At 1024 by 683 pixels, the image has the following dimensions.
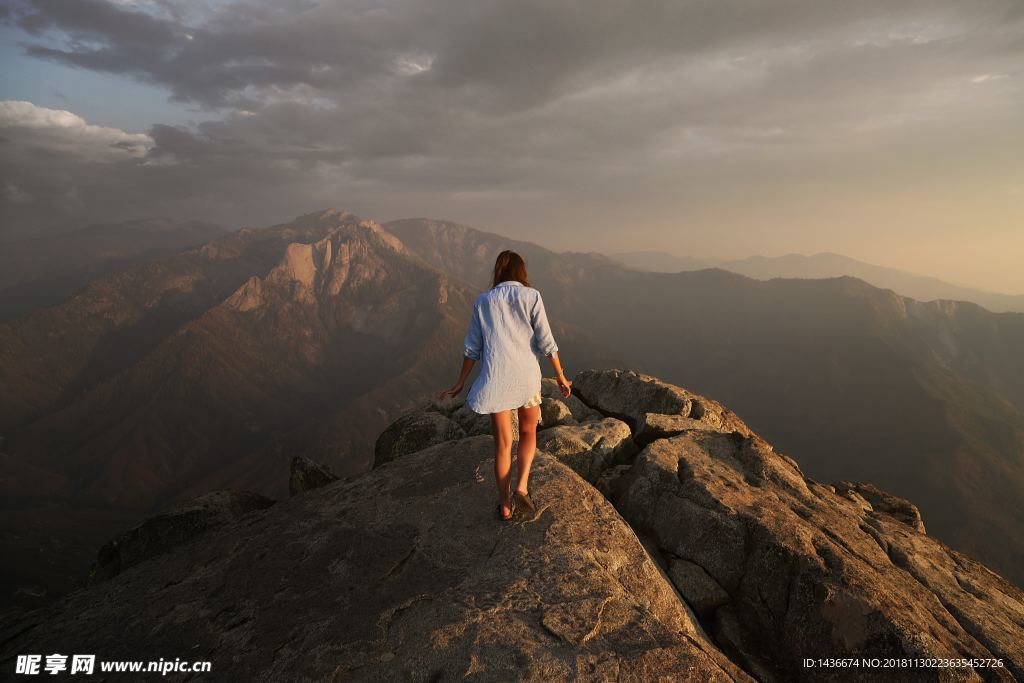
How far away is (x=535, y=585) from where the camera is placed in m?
7.04

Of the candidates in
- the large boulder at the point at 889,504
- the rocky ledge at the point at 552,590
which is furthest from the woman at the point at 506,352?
the large boulder at the point at 889,504

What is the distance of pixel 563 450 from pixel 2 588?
219m

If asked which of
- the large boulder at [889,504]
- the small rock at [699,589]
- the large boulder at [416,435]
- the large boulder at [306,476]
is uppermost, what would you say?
the small rock at [699,589]

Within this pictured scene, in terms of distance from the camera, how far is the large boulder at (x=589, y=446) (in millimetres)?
13039

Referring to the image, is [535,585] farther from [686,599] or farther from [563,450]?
[563,450]

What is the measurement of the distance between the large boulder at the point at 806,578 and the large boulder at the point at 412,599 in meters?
1.56

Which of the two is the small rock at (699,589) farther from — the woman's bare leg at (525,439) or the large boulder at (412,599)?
the woman's bare leg at (525,439)

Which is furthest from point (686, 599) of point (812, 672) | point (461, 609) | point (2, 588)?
point (2, 588)

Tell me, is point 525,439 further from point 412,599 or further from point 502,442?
point 412,599

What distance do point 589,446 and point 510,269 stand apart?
295 inches

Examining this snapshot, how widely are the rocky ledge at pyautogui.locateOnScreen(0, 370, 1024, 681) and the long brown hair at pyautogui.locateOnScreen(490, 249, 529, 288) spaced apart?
451 cm

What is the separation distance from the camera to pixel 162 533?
13664mm

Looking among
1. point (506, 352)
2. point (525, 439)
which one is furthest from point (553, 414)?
point (506, 352)

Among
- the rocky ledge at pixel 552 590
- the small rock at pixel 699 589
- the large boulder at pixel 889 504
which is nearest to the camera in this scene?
the rocky ledge at pixel 552 590
